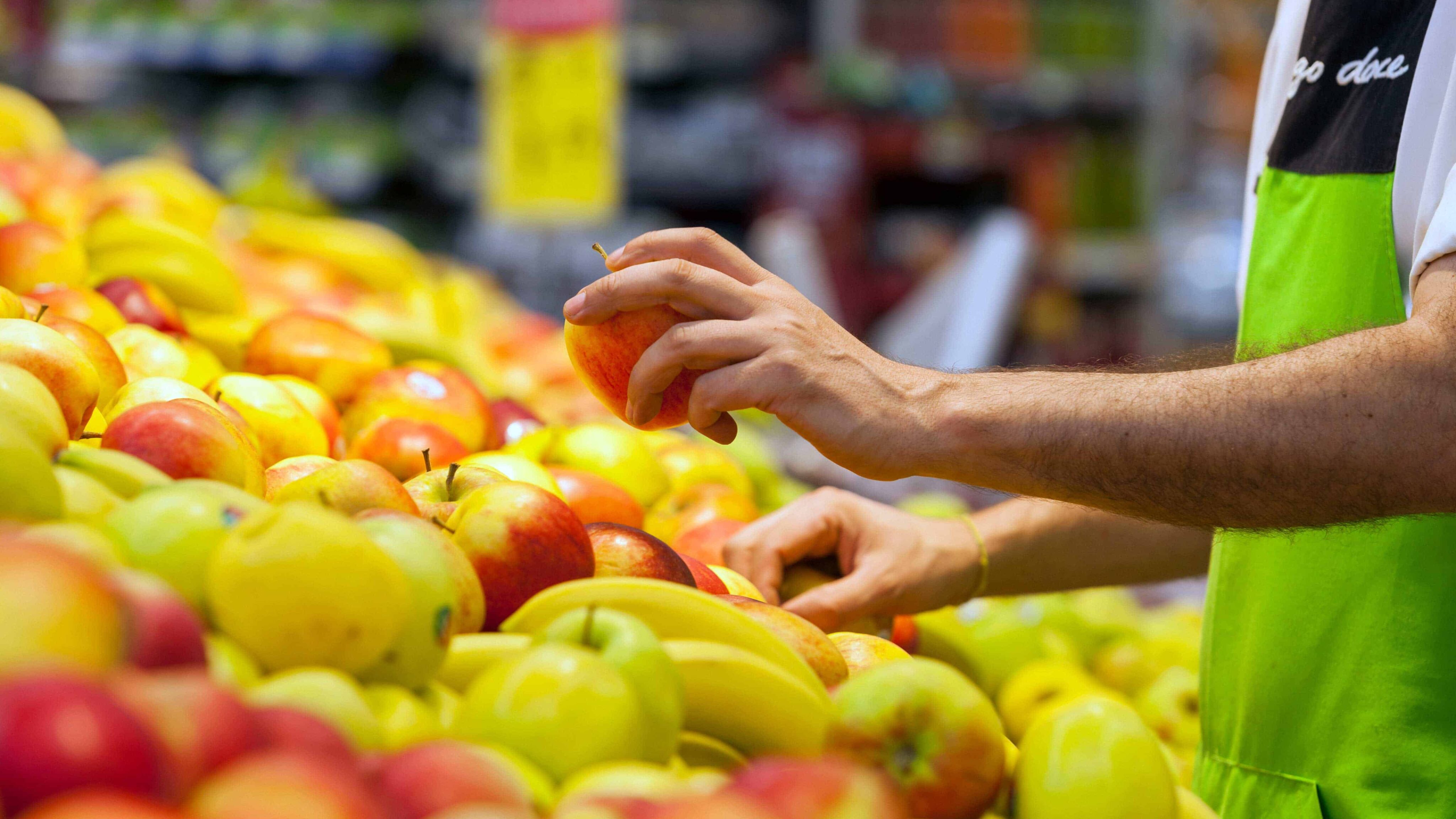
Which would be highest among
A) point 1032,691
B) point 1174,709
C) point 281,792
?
point 281,792

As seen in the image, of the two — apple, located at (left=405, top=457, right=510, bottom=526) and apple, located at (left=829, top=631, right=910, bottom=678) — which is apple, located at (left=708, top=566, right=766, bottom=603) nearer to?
apple, located at (left=829, top=631, right=910, bottom=678)

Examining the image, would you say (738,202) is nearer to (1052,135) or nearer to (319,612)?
(1052,135)

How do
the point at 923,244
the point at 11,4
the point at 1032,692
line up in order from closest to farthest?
the point at 1032,692 < the point at 923,244 < the point at 11,4

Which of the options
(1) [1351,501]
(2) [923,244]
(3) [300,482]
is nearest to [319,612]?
(3) [300,482]

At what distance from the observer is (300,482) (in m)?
1.04

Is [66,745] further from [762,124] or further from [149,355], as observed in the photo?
[762,124]

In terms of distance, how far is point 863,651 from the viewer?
3.68ft

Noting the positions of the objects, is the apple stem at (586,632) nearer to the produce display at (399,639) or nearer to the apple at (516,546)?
the produce display at (399,639)

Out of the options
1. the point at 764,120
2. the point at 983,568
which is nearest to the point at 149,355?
the point at 983,568

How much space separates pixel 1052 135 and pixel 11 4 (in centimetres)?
430

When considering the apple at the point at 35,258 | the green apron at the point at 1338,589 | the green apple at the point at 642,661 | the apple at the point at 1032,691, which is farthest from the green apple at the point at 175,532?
the apple at the point at 1032,691

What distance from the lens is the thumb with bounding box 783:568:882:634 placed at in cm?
141

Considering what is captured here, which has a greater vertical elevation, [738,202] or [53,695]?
[53,695]

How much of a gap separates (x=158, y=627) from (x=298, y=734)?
112 mm
